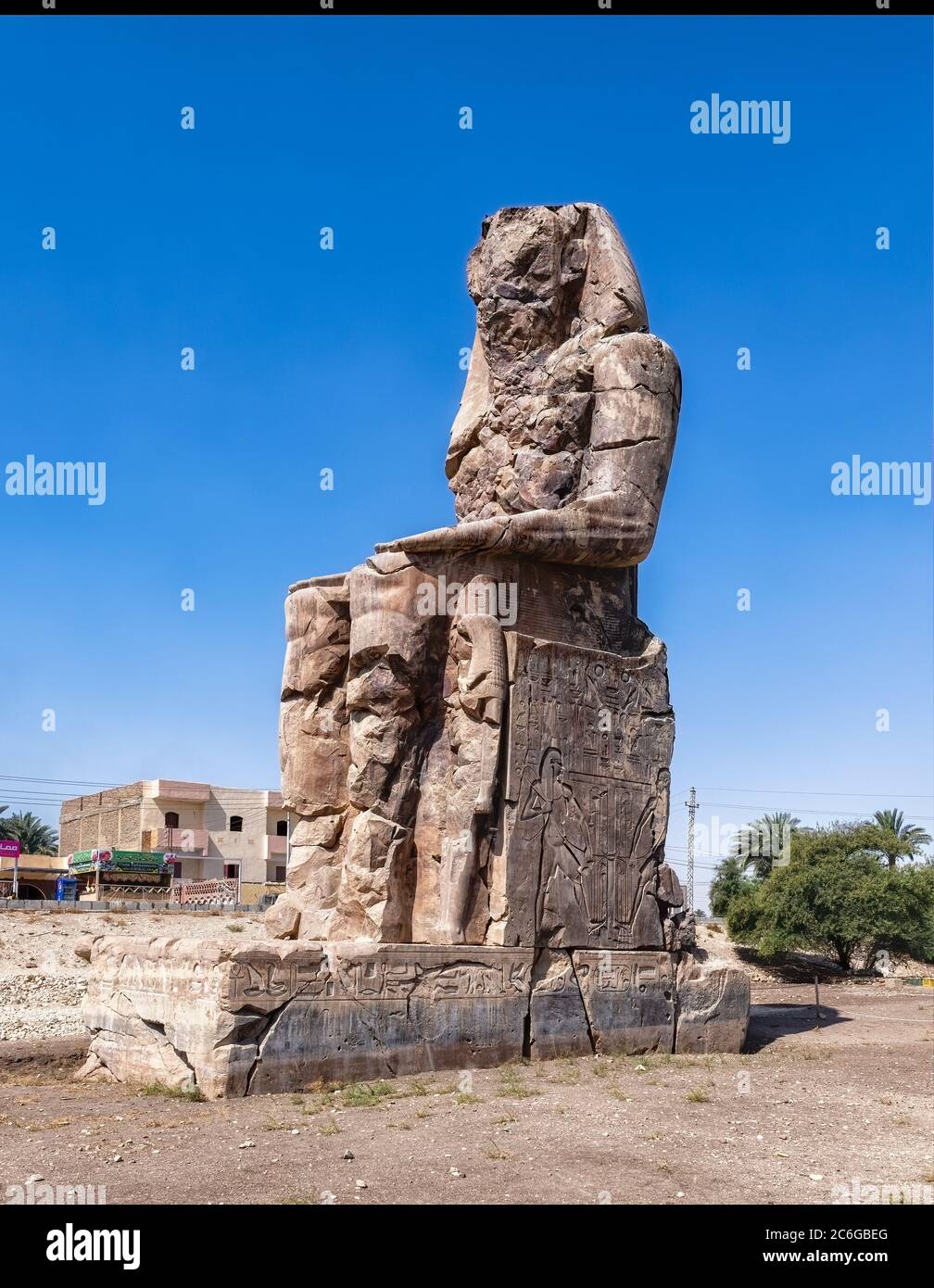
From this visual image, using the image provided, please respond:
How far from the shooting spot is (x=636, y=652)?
909 centimetres

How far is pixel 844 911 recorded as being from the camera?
917 inches

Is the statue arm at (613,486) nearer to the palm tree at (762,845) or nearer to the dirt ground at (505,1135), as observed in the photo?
the dirt ground at (505,1135)

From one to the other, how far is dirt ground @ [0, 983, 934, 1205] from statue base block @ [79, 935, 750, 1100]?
180 millimetres

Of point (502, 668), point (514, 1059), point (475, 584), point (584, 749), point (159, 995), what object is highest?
point (475, 584)

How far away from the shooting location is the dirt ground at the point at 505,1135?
14.8 feet

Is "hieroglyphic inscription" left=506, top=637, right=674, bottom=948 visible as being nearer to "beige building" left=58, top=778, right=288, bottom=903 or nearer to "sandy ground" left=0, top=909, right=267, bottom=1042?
"sandy ground" left=0, top=909, right=267, bottom=1042

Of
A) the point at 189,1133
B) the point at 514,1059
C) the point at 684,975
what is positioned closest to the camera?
the point at 189,1133

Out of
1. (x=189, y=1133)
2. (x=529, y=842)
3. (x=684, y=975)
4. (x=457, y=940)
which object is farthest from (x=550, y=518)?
(x=189, y=1133)

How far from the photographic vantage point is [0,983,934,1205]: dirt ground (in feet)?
14.8

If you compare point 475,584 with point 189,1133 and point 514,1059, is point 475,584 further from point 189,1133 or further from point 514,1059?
point 189,1133

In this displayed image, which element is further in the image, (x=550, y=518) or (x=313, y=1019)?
(x=550, y=518)

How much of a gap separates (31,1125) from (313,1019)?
4.87ft

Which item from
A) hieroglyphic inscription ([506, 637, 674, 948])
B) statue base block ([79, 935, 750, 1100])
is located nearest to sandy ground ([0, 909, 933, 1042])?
hieroglyphic inscription ([506, 637, 674, 948])

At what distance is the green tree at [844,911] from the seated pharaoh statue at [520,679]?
15.5 m
